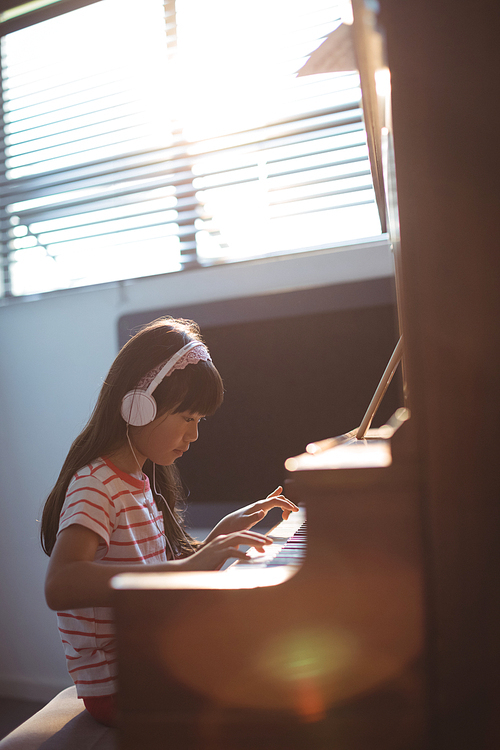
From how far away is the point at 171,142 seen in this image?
1.96 meters

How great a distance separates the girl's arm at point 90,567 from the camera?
739 mm

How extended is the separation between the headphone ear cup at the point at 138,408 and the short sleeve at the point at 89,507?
0.14 meters

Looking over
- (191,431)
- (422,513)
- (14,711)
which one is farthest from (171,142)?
(14,711)

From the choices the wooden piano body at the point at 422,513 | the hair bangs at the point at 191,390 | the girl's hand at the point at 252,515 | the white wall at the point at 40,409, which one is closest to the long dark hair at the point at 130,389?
the hair bangs at the point at 191,390

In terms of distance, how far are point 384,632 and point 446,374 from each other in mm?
276

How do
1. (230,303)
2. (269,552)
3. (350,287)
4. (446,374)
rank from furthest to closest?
(230,303) → (350,287) → (269,552) → (446,374)

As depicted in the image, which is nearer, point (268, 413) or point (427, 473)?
point (427, 473)

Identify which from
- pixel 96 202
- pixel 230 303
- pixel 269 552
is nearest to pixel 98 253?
pixel 96 202

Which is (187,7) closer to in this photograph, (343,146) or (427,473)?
(343,146)

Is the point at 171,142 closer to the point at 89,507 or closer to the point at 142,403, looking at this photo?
the point at 142,403

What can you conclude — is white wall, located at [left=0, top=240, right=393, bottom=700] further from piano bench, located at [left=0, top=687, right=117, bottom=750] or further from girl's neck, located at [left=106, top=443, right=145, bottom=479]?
piano bench, located at [left=0, top=687, right=117, bottom=750]

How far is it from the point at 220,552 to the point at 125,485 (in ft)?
1.27

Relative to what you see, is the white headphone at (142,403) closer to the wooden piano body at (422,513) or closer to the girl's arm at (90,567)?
the girl's arm at (90,567)

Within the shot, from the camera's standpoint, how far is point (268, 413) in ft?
5.81
